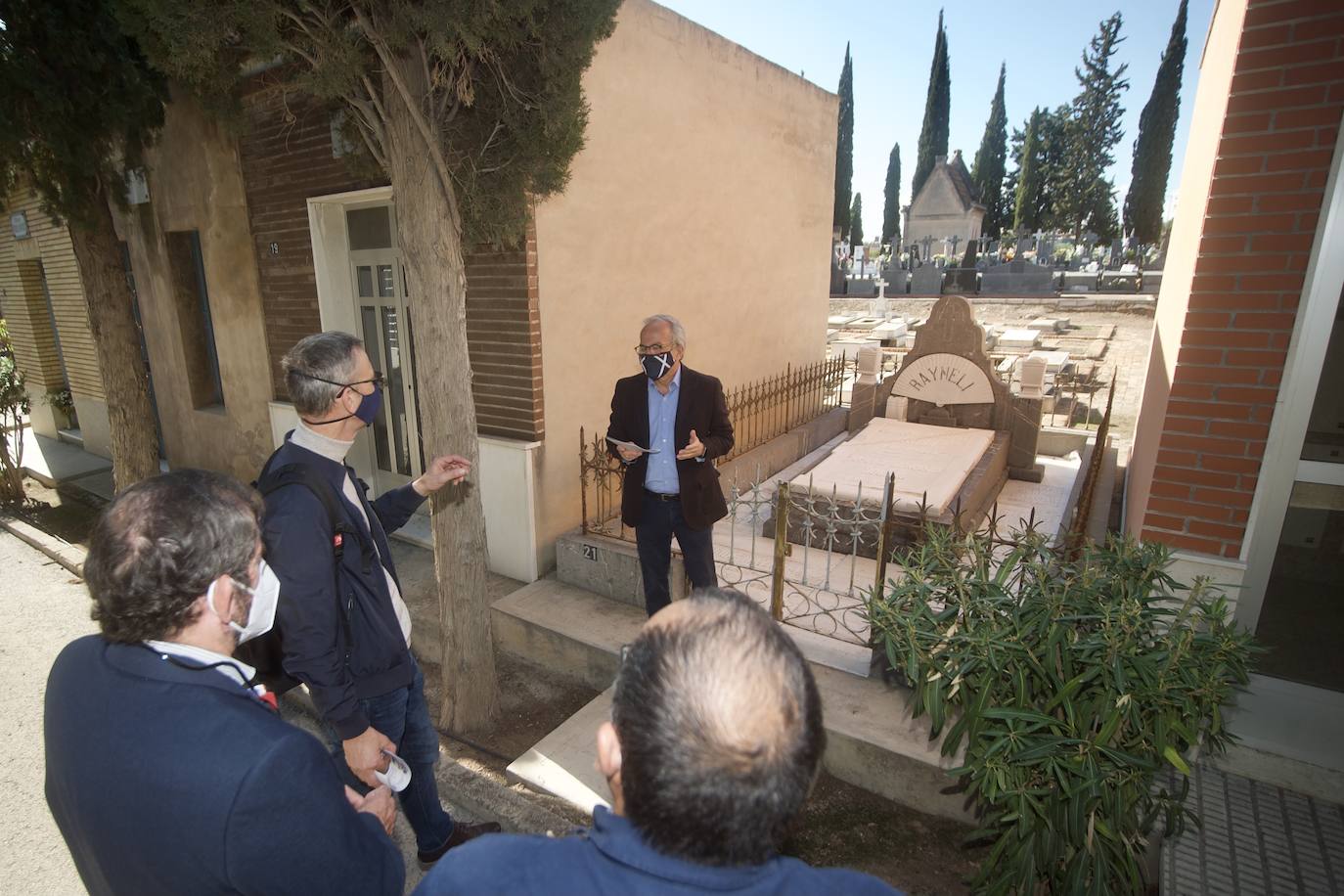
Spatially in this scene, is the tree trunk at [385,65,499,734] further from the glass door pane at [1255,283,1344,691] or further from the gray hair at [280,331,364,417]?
the glass door pane at [1255,283,1344,691]

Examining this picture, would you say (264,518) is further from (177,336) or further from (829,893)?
(177,336)

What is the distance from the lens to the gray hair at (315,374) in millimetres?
2291

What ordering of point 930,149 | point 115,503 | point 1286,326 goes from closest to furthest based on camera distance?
point 115,503 < point 1286,326 < point 930,149

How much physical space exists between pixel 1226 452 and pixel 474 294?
4.58 m

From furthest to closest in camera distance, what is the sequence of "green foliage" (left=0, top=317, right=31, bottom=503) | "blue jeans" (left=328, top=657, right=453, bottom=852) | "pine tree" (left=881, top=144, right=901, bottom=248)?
"pine tree" (left=881, top=144, right=901, bottom=248) → "green foliage" (left=0, top=317, right=31, bottom=503) → "blue jeans" (left=328, top=657, right=453, bottom=852)

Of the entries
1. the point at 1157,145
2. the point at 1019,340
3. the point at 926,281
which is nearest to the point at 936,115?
the point at 1157,145

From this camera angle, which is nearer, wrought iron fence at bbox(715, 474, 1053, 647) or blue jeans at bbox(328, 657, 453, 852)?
blue jeans at bbox(328, 657, 453, 852)

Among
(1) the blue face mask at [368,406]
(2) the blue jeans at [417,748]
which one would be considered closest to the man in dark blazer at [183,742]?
(1) the blue face mask at [368,406]

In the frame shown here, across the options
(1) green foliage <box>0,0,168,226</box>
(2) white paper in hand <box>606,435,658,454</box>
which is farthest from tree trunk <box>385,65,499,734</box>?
(1) green foliage <box>0,0,168,226</box>

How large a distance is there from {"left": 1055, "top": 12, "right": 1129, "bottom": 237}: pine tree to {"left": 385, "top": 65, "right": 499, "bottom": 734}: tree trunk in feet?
134

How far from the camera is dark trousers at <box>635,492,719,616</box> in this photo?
153 inches

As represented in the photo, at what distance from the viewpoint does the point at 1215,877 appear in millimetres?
2361

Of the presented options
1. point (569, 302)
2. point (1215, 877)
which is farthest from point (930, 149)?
point (1215, 877)

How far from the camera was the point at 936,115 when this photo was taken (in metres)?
37.7
